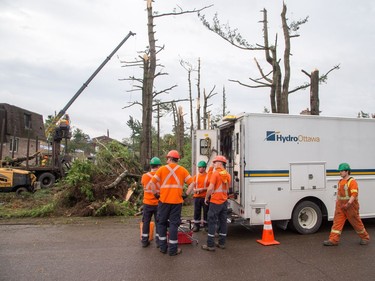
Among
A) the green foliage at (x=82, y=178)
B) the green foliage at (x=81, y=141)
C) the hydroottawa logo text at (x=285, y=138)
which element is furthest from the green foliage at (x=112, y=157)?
the green foliage at (x=81, y=141)

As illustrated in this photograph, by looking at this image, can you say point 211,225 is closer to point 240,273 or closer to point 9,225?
point 240,273

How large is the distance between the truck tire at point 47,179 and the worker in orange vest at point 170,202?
35.1 feet

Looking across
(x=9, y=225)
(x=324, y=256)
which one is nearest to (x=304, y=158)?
(x=324, y=256)

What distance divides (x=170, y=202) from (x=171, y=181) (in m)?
0.39

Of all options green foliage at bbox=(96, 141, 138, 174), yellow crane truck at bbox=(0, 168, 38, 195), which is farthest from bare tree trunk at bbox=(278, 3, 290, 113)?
yellow crane truck at bbox=(0, 168, 38, 195)

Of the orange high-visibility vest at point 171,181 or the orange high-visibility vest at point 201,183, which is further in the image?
the orange high-visibility vest at point 201,183

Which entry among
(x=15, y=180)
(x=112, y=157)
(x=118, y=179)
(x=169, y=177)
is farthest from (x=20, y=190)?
(x=169, y=177)

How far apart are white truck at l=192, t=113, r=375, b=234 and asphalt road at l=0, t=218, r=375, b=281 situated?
1.91 feet

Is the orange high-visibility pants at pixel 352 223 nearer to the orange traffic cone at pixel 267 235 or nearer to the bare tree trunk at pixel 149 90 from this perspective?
the orange traffic cone at pixel 267 235

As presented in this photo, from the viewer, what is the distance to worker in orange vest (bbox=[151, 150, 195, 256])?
19.9ft

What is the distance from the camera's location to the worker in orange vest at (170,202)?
19.9ft

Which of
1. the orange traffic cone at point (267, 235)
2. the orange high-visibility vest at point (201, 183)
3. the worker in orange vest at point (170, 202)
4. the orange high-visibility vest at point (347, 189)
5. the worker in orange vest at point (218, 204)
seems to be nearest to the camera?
the worker in orange vest at point (170, 202)

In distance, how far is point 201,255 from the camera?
607 cm

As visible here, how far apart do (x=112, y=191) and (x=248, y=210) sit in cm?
523
